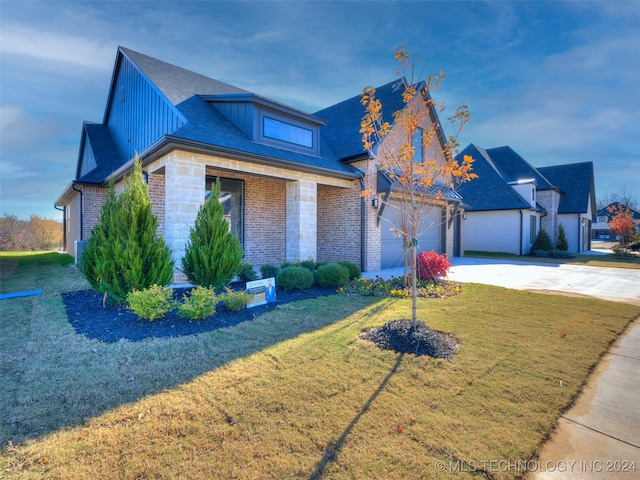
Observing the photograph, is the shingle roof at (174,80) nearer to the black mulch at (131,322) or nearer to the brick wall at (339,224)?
the brick wall at (339,224)

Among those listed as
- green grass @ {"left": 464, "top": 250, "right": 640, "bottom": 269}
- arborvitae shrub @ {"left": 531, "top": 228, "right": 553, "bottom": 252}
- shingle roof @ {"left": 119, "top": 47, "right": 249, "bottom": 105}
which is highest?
shingle roof @ {"left": 119, "top": 47, "right": 249, "bottom": 105}

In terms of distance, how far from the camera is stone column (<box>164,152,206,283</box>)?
7352 mm

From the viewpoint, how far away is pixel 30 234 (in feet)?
70.9

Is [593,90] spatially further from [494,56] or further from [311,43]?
[311,43]

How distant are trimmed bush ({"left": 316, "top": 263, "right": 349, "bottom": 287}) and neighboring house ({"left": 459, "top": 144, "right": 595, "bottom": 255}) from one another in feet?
42.7

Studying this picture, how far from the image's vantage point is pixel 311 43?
10320 millimetres

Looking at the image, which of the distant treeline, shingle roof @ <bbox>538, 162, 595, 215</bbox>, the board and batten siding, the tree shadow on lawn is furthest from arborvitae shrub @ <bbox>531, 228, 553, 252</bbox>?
the distant treeline

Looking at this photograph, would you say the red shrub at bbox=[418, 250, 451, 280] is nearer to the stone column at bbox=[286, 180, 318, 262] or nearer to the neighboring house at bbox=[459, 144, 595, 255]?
the stone column at bbox=[286, 180, 318, 262]

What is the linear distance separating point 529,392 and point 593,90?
51.3 feet

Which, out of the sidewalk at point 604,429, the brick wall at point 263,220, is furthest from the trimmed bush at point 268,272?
the sidewalk at point 604,429

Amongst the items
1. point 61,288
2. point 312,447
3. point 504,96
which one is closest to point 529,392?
point 312,447

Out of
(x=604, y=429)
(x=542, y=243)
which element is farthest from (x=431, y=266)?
(x=542, y=243)

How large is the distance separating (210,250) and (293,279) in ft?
7.41

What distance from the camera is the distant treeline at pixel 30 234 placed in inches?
817
